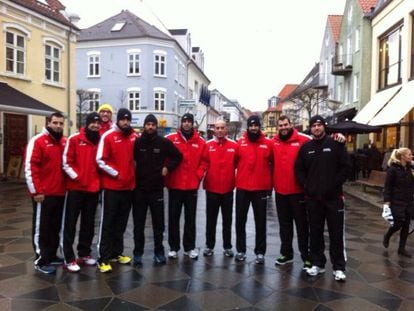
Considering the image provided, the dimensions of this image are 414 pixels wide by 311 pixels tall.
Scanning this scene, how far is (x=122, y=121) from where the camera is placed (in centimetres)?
575

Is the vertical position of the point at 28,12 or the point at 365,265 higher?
the point at 28,12

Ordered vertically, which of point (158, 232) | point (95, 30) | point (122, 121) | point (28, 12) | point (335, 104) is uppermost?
point (95, 30)

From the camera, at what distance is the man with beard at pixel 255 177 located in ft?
19.8

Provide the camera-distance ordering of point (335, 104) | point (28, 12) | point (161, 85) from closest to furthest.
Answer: point (28, 12), point (335, 104), point (161, 85)

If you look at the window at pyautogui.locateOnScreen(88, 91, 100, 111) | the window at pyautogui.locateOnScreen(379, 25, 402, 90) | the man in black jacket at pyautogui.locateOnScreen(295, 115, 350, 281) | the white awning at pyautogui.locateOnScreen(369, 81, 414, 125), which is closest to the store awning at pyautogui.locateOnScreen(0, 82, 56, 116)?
the man in black jacket at pyautogui.locateOnScreen(295, 115, 350, 281)

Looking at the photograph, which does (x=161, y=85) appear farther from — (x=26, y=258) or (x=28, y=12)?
(x=26, y=258)

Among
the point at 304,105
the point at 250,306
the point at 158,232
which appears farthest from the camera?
the point at 304,105

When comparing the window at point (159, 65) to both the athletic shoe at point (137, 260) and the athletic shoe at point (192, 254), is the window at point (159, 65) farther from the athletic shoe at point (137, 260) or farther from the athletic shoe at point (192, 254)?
the athletic shoe at point (137, 260)

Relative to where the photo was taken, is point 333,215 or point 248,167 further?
point 248,167

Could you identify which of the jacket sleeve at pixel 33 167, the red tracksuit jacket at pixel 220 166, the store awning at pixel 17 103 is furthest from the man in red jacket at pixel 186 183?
the store awning at pixel 17 103

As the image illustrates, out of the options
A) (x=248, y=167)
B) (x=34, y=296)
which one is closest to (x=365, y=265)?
(x=248, y=167)

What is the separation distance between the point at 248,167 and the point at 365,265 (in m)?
2.16

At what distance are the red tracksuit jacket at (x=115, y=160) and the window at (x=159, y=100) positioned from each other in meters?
34.8

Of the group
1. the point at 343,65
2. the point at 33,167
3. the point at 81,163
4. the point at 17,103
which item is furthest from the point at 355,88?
the point at 33,167
